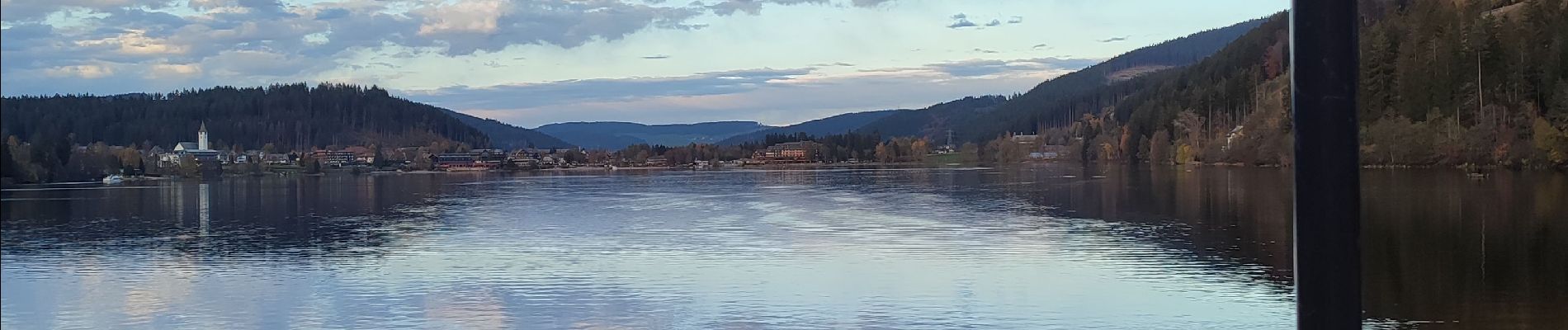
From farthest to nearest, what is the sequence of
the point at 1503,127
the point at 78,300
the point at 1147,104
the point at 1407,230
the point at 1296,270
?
the point at 1147,104, the point at 1503,127, the point at 1407,230, the point at 78,300, the point at 1296,270

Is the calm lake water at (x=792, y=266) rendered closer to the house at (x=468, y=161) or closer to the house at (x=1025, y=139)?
the house at (x=468, y=161)

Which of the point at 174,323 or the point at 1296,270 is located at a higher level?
the point at 1296,270

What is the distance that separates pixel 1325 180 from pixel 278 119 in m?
164

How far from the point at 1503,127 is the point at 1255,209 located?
3445cm

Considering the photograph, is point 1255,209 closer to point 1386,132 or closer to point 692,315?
point 692,315

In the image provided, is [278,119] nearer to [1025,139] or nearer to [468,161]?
[468,161]

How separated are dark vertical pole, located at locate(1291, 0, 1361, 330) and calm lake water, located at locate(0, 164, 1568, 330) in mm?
5943

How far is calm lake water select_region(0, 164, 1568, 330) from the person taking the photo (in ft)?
50.3

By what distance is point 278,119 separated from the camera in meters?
154

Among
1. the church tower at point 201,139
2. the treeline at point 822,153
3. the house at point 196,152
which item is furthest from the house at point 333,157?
the treeline at point 822,153

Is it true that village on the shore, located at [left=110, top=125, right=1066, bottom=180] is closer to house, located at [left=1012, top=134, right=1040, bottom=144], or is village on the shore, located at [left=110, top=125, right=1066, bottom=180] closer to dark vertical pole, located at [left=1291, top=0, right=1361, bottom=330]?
house, located at [left=1012, top=134, right=1040, bottom=144]

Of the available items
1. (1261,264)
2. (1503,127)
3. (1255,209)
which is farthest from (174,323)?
(1503,127)

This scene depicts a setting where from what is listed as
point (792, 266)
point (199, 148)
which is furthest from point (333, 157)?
point (792, 266)

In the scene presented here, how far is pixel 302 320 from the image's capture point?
15.7 meters
